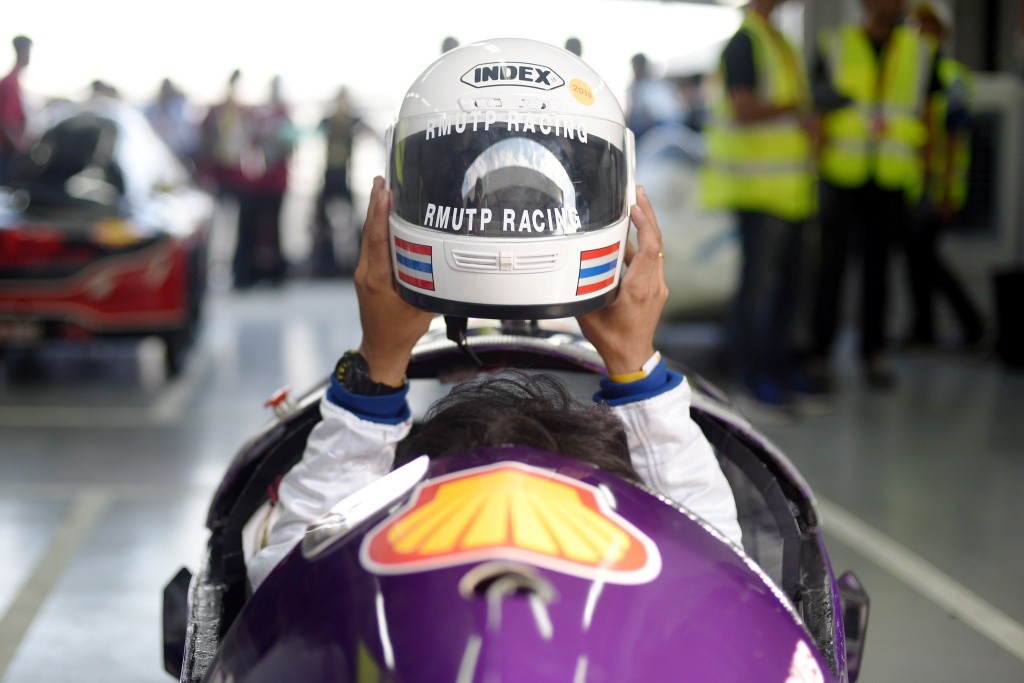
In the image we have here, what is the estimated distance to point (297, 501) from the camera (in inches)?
55.9

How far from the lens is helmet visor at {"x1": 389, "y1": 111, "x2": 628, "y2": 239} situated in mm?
1408

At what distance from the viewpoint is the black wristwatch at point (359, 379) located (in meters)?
1.40

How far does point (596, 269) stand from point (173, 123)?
1000 centimetres

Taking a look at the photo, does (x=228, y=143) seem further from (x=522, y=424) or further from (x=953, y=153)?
(x=522, y=424)

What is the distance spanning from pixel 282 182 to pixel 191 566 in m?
7.04

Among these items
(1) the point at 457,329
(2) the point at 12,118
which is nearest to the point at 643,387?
(1) the point at 457,329

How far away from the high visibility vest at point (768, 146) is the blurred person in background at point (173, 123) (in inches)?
283

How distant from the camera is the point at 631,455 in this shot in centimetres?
139

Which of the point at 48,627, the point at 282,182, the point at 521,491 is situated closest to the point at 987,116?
the point at 282,182

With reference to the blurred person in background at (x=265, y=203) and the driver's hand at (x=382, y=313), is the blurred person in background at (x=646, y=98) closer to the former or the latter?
the blurred person in background at (x=265, y=203)

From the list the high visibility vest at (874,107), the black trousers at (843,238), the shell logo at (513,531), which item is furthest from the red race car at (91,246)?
the shell logo at (513,531)

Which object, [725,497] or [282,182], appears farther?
[282,182]

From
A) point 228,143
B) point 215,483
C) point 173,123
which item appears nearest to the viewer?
point 215,483

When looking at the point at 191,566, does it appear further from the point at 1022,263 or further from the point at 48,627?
the point at 1022,263
